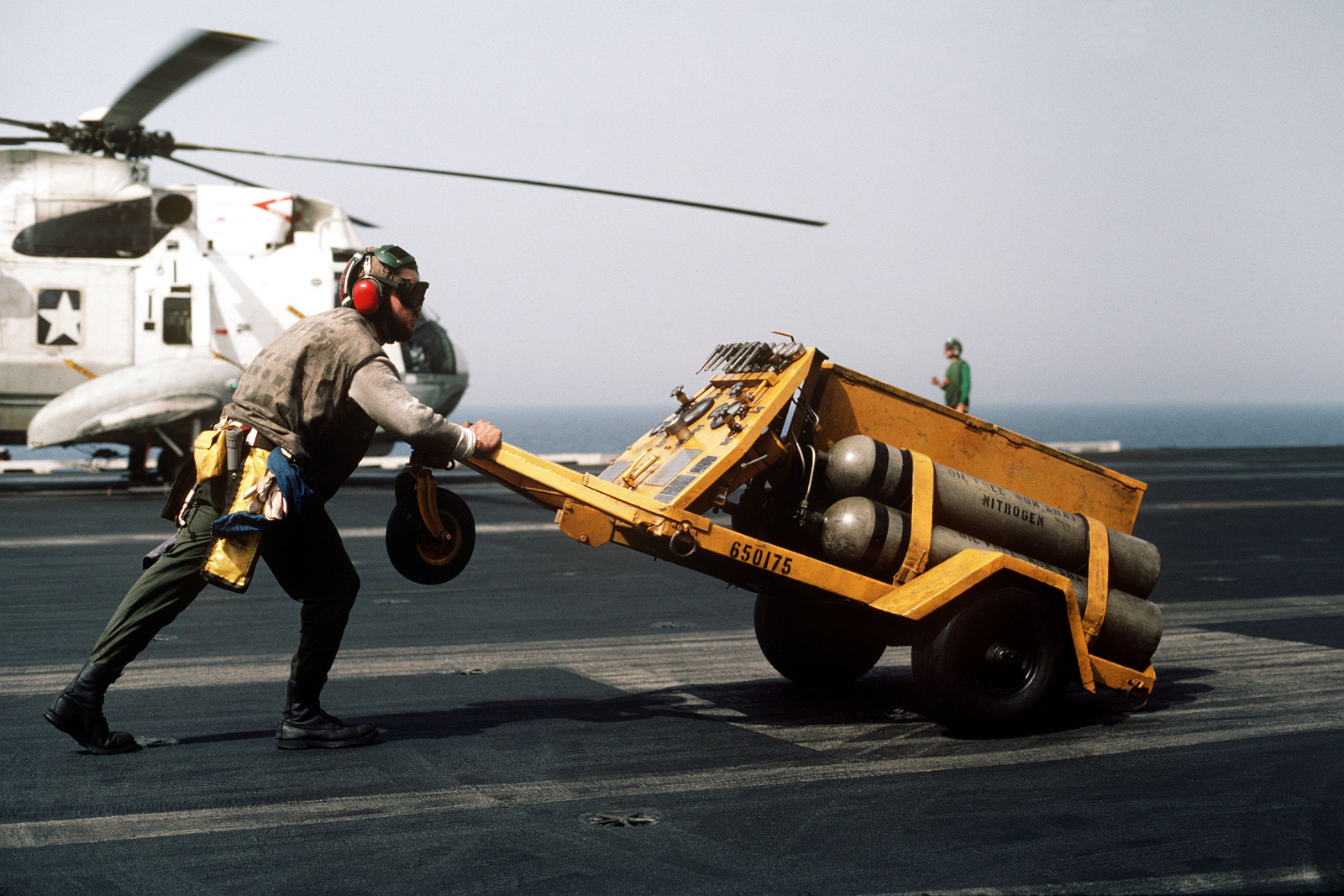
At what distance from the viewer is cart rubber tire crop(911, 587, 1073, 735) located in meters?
5.18

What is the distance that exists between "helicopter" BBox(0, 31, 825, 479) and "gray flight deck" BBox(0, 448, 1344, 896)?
8149mm

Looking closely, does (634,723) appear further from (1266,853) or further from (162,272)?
(162,272)

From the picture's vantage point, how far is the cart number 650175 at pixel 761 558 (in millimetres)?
5117

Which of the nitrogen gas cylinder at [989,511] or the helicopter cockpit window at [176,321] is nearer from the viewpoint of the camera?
the nitrogen gas cylinder at [989,511]

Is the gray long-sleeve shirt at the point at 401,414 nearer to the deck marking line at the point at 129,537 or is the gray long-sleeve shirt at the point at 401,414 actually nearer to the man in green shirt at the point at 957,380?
the deck marking line at the point at 129,537

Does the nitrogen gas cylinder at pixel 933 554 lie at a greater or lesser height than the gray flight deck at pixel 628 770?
greater

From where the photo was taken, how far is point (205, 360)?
Answer: 1709 centimetres

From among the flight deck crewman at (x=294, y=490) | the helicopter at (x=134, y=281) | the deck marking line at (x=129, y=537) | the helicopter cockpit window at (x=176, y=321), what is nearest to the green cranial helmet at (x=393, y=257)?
the flight deck crewman at (x=294, y=490)

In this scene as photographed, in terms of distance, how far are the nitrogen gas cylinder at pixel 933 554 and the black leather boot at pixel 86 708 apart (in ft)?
9.72

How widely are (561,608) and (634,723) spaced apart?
3.33 m

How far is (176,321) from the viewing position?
17.4m

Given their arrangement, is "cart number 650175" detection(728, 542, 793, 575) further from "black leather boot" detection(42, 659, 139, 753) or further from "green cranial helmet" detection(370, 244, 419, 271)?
"black leather boot" detection(42, 659, 139, 753)

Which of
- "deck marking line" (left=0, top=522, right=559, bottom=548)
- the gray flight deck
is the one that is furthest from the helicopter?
the gray flight deck

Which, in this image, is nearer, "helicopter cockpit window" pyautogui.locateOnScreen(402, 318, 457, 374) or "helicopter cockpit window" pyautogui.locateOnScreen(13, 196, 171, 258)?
"helicopter cockpit window" pyautogui.locateOnScreen(13, 196, 171, 258)
